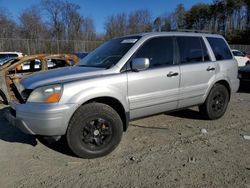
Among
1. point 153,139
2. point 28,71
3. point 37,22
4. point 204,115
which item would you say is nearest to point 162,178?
point 153,139

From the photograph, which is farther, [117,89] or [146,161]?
[117,89]

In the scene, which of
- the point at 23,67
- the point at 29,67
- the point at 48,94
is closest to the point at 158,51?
the point at 48,94

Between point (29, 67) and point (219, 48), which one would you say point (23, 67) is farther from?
point (219, 48)

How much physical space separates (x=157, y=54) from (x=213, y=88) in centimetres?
166

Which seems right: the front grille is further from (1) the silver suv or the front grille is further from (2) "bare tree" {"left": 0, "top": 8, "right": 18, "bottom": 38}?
(2) "bare tree" {"left": 0, "top": 8, "right": 18, "bottom": 38}

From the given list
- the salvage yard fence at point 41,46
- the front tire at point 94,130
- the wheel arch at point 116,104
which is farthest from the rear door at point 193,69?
the salvage yard fence at point 41,46

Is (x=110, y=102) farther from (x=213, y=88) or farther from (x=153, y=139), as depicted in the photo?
(x=213, y=88)

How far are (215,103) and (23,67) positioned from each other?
20.3 ft

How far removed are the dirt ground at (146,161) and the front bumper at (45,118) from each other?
54 cm

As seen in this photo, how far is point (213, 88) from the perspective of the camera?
5258 mm

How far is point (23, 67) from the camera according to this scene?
839cm

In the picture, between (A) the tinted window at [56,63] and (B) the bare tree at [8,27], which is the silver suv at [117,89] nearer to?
(A) the tinted window at [56,63]

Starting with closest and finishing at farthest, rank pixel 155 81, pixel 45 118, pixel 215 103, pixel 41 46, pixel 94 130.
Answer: pixel 45 118
pixel 94 130
pixel 155 81
pixel 215 103
pixel 41 46

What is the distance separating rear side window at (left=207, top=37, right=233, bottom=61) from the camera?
17.4ft
